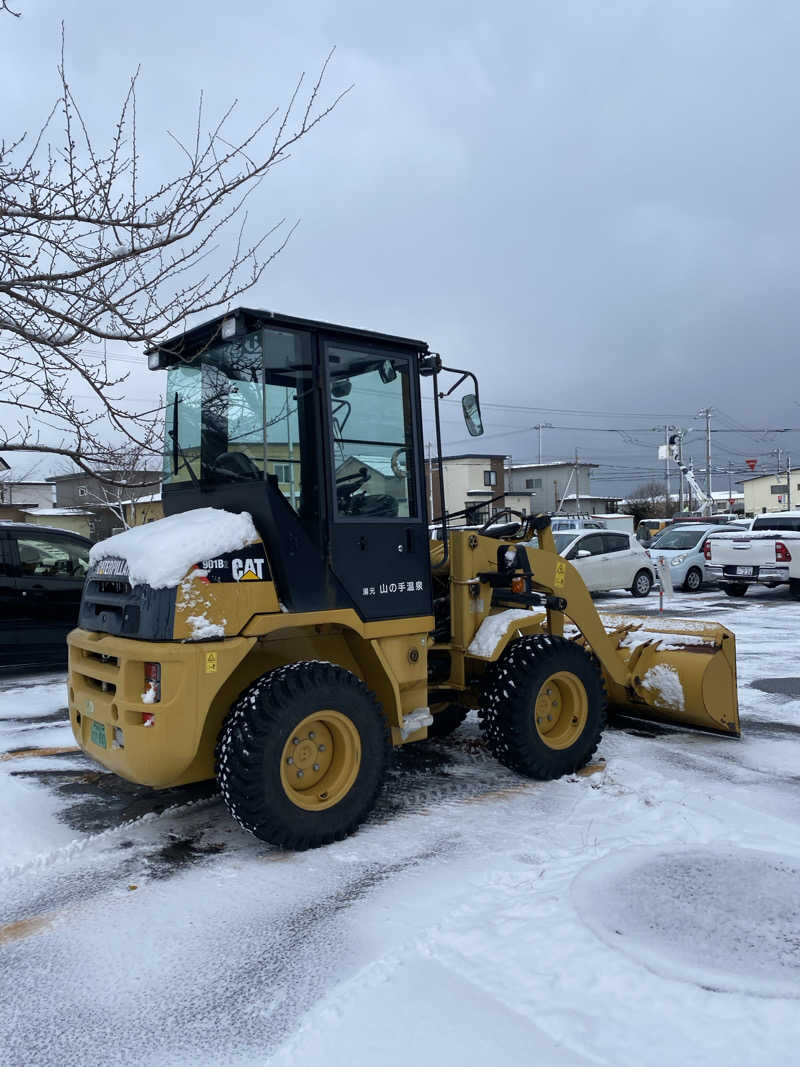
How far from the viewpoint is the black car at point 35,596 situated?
8.75 meters

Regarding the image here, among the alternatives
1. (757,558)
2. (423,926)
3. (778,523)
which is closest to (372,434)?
(423,926)

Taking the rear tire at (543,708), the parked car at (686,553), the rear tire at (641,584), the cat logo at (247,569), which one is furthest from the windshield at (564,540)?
the cat logo at (247,569)

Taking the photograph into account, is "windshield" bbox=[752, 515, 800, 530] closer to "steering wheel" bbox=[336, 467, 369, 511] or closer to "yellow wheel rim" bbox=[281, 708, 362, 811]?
"steering wheel" bbox=[336, 467, 369, 511]

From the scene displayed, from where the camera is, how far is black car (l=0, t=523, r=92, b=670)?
28.7 ft

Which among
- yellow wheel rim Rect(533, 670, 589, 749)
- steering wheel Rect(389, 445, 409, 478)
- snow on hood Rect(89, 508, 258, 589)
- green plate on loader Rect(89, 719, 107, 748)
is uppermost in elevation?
steering wheel Rect(389, 445, 409, 478)

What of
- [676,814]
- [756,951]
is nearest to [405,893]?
[756,951]

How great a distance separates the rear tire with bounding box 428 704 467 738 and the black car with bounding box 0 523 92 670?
4759 mm

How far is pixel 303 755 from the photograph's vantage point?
416cm

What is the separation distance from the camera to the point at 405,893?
364 cm

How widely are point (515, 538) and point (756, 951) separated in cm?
316

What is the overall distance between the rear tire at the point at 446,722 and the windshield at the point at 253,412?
2566 millimetres

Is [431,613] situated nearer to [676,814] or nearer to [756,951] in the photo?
[676,814]

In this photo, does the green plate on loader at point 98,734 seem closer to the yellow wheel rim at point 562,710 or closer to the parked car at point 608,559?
the yellow wheel rim at point 562,710

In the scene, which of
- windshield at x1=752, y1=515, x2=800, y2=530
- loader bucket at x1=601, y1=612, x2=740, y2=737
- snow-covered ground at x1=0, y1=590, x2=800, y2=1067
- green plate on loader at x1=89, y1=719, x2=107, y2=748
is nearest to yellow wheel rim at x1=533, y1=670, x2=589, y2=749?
snow-covered ground at x1=0, y1=590, x2=800, y2=1067
